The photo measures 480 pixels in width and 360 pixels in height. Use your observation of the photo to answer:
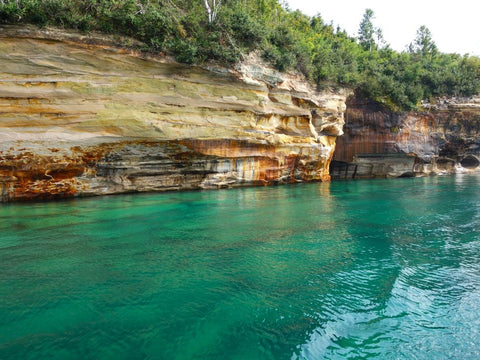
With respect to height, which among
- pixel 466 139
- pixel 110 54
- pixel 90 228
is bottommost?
pixel 90 228

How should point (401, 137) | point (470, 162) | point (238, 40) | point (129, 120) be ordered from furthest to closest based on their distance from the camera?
point (470, 162), point (401, 137), point (238, 40), point (129, 120)

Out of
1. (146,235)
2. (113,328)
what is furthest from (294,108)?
(113,328)

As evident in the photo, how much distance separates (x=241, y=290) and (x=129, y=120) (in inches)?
393

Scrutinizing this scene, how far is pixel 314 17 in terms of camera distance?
31531 mm

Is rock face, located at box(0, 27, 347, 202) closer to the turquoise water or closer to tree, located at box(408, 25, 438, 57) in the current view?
the turquoise water

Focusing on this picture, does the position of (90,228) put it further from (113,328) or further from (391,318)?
(391,318)

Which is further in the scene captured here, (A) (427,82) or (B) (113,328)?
(A) (427,82)

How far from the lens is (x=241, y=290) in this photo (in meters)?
3.33

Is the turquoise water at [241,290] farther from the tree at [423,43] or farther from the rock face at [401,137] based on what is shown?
the tree at [423,43]

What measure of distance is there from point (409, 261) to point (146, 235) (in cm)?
464

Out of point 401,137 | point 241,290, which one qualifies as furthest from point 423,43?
point 241,290

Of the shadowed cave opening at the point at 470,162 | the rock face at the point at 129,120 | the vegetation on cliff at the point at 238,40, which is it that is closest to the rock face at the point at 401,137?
the vegetation on cliff at the point at 238,40

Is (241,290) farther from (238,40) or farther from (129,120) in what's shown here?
(238,40)

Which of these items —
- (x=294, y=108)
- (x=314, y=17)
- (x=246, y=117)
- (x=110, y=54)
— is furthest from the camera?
(x=314, y=17)
